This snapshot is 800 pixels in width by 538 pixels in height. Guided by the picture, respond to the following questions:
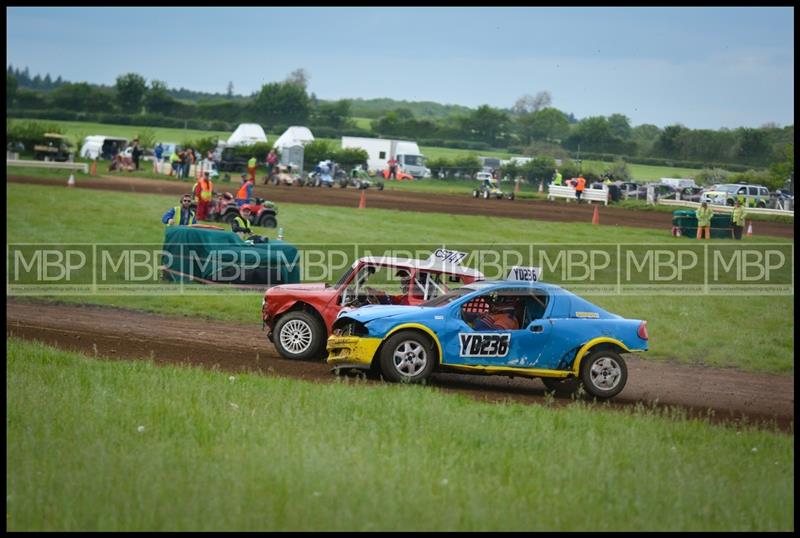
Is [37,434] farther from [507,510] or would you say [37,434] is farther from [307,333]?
[307,333]

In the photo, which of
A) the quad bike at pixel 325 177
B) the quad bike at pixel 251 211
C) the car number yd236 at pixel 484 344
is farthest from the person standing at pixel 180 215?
the quad bike at pixel 325 177

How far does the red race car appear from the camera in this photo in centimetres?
1458

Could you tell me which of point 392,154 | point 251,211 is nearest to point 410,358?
point 251,211

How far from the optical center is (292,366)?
14.2 m

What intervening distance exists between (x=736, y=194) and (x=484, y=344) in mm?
22019

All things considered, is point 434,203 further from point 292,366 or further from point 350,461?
point 350,461

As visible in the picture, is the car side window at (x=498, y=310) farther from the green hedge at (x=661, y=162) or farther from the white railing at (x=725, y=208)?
the white railing at (x=725, y=208)

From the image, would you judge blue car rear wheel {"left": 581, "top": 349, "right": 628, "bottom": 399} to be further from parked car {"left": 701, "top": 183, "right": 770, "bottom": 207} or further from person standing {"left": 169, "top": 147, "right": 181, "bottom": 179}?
person standing {"left": 169, "top": 147, "right": 181, "bottom": 179}

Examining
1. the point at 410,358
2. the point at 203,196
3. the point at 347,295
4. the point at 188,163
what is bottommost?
the point at 410,358

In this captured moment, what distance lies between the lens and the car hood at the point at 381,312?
1298cm

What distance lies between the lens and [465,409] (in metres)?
11.1

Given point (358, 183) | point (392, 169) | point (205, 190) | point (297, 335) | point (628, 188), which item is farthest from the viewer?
point (392, 169)

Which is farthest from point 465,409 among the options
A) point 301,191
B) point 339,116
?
point 339,116

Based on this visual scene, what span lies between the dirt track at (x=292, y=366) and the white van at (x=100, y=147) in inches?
2008
